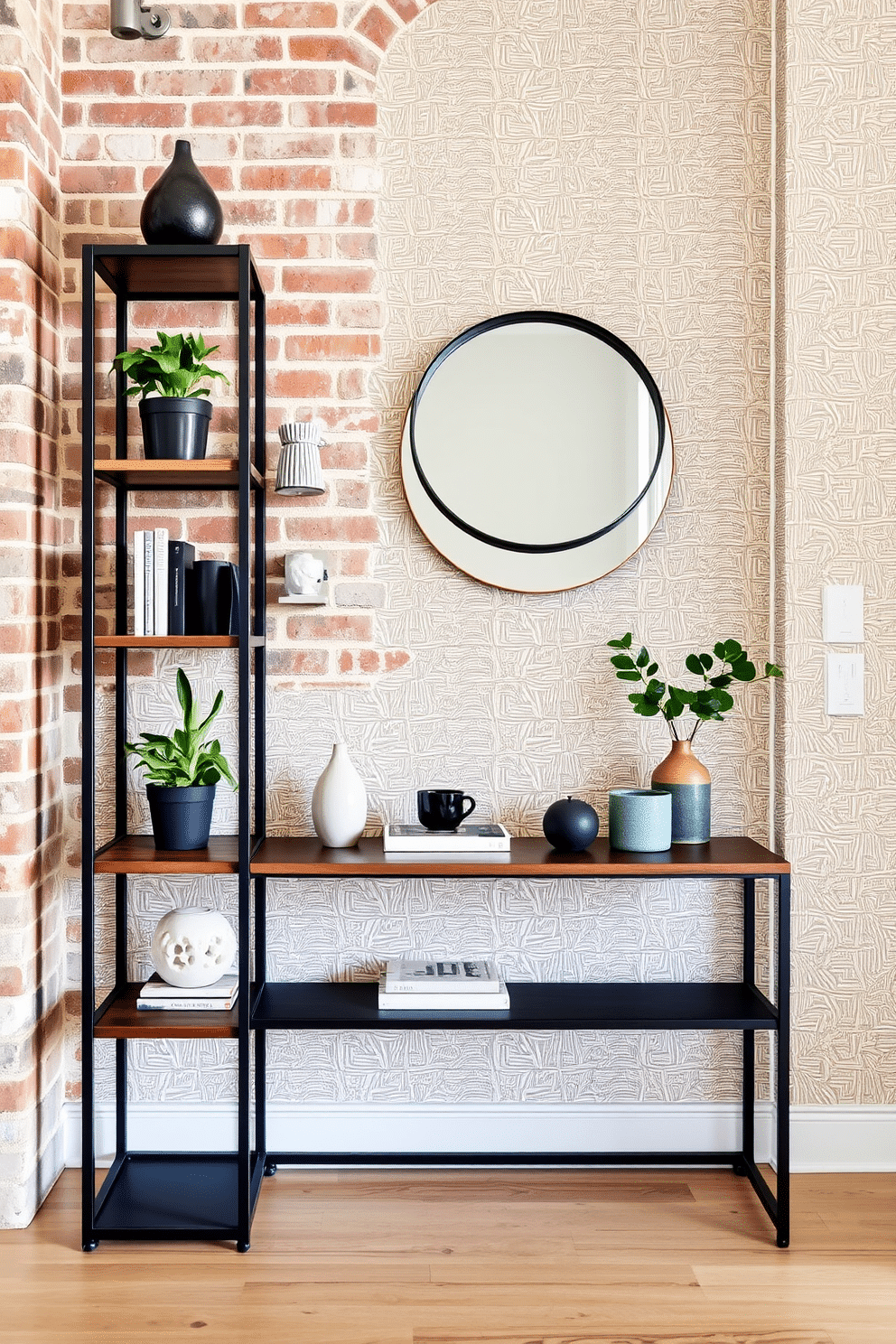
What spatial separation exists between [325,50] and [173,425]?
0.96m

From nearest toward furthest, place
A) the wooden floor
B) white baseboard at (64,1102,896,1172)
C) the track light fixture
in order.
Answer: the wooden floor → the track light fixture → white baseboard at (64,1102,896,1172)

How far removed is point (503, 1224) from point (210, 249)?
2.00m

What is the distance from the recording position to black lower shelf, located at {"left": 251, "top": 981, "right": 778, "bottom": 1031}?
2010mm

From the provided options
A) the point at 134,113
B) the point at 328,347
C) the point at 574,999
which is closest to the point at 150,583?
the point at 328,347

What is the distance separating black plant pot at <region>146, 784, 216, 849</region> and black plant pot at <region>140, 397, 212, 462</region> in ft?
2.14

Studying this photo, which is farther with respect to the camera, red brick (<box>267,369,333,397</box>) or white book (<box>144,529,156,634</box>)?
red brick (<box>267,369,333,397</box>)

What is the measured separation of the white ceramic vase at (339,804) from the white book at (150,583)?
450mm

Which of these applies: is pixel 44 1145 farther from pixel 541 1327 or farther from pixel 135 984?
pixel 541 1327

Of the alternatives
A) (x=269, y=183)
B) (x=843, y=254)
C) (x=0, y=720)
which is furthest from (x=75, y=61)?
(x=843, y=254)

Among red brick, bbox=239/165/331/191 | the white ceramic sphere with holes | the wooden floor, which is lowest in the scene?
the wooden floor

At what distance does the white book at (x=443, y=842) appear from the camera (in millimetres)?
2051

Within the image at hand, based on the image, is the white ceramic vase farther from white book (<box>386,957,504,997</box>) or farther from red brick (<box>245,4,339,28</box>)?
red brick (<box>245,4,339,28</box>)

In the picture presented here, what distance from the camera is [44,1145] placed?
2.16m

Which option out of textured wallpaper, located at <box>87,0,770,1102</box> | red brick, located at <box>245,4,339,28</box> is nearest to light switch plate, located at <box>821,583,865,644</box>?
textured wallpaper, located at <box>87,0,770,1102</box>
